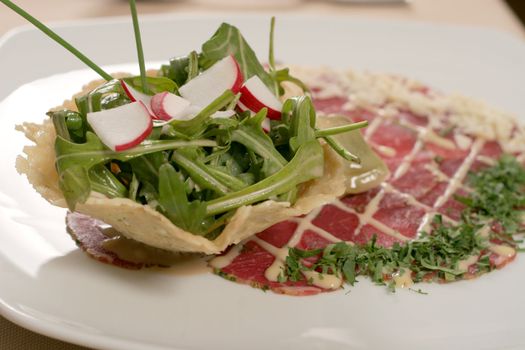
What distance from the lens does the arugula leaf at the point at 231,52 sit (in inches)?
125

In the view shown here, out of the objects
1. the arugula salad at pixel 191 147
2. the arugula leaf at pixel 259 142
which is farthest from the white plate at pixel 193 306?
the arugula leaf at pixel 259 142

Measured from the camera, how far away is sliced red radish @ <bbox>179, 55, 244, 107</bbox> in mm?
2855

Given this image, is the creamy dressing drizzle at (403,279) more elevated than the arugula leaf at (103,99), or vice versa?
the arugula leaf at (103,99)

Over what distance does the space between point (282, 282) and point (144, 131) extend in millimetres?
827

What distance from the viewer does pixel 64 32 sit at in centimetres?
441

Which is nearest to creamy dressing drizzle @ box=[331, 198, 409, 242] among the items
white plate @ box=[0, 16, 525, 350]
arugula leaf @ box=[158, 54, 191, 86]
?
white plate @ box=[0, 16, 525, 350]

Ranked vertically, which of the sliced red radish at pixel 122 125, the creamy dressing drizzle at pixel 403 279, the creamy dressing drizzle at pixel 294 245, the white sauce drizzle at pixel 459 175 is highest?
the sliced red radish at pixel 122 125

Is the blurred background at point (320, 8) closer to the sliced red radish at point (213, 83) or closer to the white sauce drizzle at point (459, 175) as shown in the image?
the white sauce drizzle at point (459, 175)

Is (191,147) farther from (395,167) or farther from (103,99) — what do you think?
(395,167)

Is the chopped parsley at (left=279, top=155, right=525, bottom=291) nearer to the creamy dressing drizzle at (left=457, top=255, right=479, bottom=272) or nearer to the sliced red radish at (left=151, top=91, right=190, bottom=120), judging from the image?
the creamy dressing drizzle at (left=457, top=255, right=479, bottom=272)

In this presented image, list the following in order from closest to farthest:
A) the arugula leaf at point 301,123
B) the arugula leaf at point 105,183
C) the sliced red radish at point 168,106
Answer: the arugula leaf at point 105,183
the sliced red radish at point 168,106
the arugula leaf at point 301,123

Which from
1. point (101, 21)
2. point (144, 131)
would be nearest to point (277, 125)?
point (144, 131)

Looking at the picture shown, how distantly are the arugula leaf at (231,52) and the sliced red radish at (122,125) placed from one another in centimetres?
62

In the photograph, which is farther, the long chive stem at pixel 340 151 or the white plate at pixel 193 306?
the long chive stem at pixel 340 151
